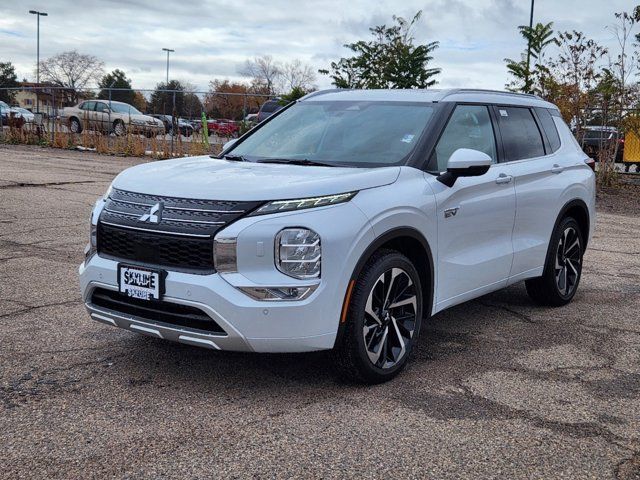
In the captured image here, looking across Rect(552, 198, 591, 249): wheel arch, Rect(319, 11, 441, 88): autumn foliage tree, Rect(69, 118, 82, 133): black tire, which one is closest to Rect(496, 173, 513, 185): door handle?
Rect(552, 198, 591, 249): wheel arch

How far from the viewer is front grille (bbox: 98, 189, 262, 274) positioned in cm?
396

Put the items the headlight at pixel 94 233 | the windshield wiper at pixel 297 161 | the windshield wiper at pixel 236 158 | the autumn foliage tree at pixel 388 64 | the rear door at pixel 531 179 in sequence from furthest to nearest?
the autumn foliage tree at pixel 388 64, the rear door at pixel 531 179, the windshield wiper at pixel 236 158, the windshield wiper at pixel 297 161, the headlight at pixel 94 233

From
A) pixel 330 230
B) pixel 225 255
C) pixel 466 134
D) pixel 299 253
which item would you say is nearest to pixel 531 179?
pixel 466 134

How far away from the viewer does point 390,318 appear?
14.6 ft

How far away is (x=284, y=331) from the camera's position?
12.9 feet

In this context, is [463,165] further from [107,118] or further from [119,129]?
[107,118]

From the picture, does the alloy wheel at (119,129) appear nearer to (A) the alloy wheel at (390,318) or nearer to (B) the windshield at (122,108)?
(B) the windshield at (122,108)

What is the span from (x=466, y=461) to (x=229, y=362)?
69.9 inches

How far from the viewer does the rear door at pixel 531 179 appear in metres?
5.75

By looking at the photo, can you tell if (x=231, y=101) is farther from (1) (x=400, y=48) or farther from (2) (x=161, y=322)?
(2) (x=161, y=322)

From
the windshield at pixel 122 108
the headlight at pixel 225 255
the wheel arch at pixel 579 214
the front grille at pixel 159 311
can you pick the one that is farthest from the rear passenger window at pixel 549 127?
the windshield at pixel 122 108

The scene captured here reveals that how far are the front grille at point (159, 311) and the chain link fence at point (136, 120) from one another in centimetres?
1823

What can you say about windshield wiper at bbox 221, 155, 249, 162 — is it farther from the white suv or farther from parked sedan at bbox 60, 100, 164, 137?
parked sedan at bbox 60, 100, 164, 137

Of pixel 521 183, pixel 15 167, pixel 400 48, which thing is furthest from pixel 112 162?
pixel 521 183
